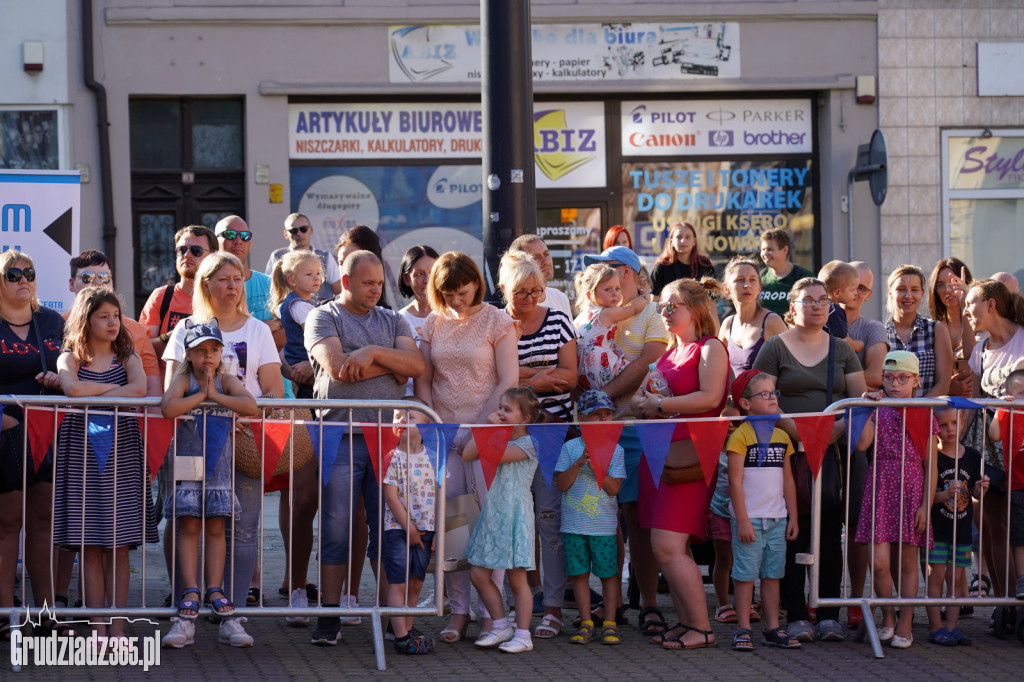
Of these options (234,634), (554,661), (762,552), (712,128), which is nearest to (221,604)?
(234,634)

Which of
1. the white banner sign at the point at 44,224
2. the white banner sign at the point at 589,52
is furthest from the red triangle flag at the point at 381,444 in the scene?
the white banner sign at the point at 589,52

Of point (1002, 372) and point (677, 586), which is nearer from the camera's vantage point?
point (677, 586)

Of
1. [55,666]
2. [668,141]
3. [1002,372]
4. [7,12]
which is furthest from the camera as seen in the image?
[668,141]

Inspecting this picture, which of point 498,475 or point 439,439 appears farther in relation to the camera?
point 498,475

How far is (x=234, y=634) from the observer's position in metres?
6.50

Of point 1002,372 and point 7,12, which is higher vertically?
point 7,12

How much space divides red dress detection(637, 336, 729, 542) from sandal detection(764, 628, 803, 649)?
1.96 ft

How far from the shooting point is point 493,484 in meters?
6.62

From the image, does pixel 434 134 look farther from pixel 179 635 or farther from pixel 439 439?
pixel 179 635

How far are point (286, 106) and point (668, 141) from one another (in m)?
4.34

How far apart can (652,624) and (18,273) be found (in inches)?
149

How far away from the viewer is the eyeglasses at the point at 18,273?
673 cm

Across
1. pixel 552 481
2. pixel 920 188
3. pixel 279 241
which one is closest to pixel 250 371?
pixel 552 481

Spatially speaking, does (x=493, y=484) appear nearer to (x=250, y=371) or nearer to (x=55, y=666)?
(x=250, y=371)
